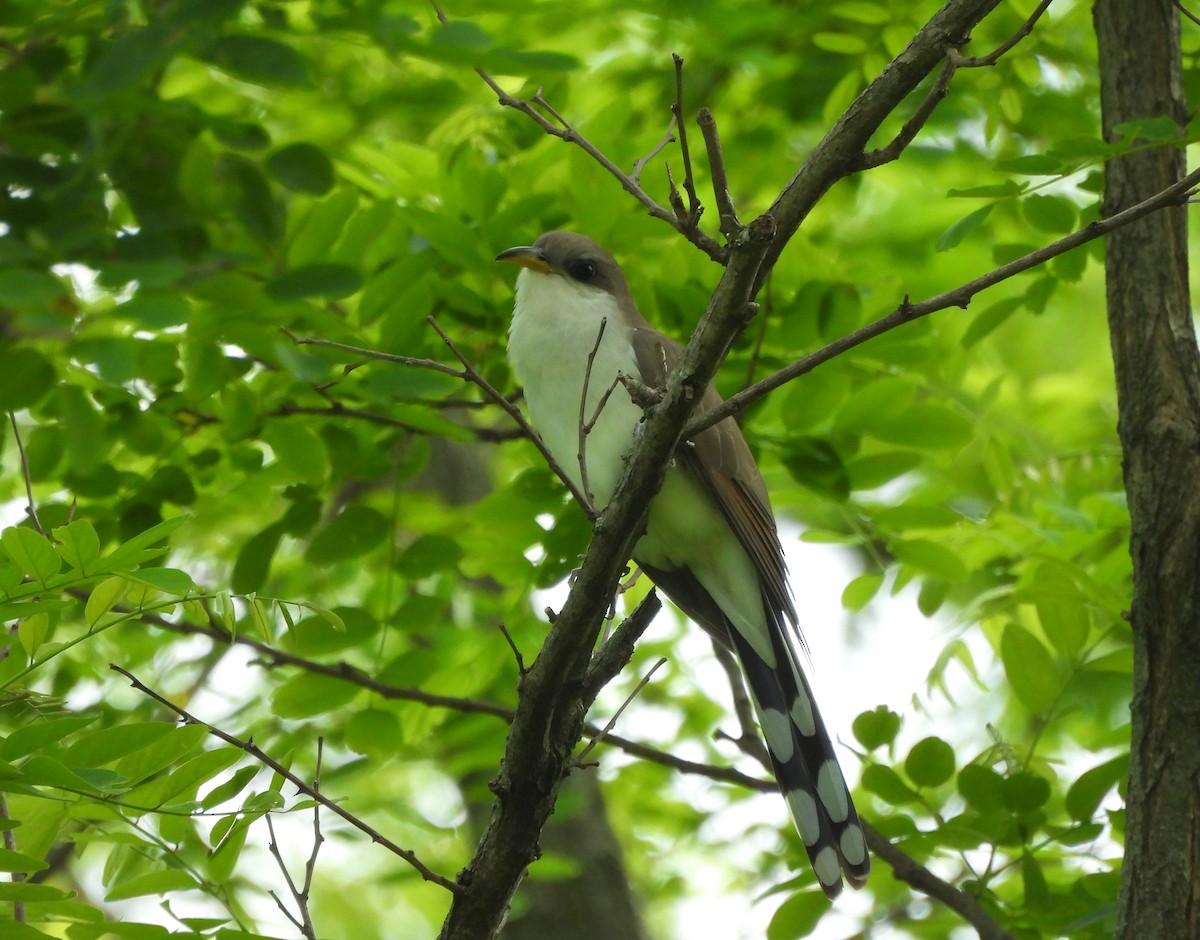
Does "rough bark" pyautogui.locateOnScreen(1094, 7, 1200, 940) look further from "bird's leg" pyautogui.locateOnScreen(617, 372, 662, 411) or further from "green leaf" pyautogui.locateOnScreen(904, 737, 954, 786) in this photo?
"bird's leg" pyautogui.locateOnScreen(617, 372, 662, 411)

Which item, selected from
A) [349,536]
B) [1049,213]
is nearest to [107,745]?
[349,536]

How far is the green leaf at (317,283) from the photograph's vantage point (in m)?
3.71

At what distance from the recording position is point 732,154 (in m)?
5.61

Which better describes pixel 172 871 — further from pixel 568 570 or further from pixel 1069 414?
pixel 1069 414

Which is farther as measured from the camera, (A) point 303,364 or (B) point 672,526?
(B) point 672,526

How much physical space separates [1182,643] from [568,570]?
186 cm

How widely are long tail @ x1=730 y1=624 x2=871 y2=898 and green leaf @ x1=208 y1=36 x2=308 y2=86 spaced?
2.33 m

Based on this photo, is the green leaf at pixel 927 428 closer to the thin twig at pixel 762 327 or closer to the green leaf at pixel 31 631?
the thin twig at pixel 762 327

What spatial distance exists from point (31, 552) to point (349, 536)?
183cm

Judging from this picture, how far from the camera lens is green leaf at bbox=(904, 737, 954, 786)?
351 centimetres

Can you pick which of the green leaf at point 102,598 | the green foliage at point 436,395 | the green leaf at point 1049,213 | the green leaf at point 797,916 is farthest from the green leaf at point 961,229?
the green leaf at point 102,598

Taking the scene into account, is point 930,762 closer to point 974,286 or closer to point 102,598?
point 974,286

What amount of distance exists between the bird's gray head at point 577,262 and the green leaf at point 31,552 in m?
2.13

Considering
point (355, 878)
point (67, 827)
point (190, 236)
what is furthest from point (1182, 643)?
point (355, 878)
